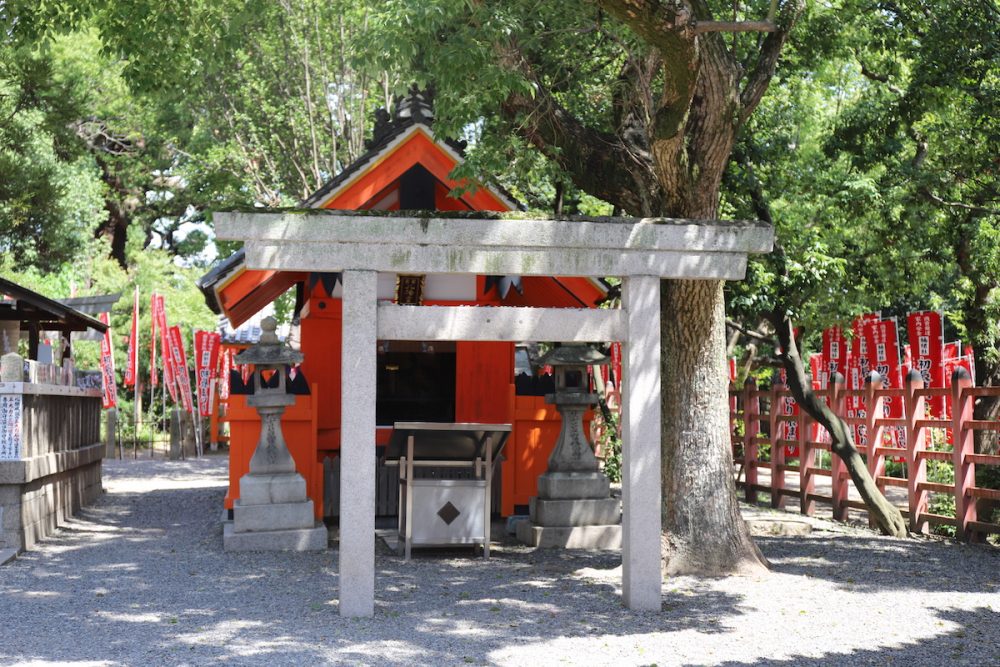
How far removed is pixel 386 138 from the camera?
1065cm

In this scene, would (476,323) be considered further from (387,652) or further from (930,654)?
(930,654)

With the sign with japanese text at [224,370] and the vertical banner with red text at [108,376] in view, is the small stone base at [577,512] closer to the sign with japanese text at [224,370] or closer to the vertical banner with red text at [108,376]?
the vertical banner with red text at [108,376]

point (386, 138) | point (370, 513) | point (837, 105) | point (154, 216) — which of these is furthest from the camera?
point (154, 216)

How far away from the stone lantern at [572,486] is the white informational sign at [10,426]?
5.07 m

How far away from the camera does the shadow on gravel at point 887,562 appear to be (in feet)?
26.1

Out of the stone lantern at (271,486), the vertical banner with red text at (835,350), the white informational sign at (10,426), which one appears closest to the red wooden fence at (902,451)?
the vertical banner with red text at (835,350)

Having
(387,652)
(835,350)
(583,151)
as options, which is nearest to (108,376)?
(835,350)

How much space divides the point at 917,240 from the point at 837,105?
9.60 metres

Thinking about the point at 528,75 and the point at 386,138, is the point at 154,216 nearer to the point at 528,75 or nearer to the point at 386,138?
the point at 386,138

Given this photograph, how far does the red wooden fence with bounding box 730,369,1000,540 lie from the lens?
10000mm

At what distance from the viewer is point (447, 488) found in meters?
9.19

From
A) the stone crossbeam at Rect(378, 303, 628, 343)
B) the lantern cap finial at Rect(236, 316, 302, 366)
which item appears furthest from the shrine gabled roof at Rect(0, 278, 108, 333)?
the stone crossbeam at Rect(378, 303, 628, 343)

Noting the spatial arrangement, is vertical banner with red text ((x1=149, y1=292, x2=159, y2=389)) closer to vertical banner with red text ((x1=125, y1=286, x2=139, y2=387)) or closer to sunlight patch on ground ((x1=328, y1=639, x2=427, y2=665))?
vertical banner with red text ((x1=125, y1=286, x2=139, y2=387))

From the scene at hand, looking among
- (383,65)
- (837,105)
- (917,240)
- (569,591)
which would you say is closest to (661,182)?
(383,65)
